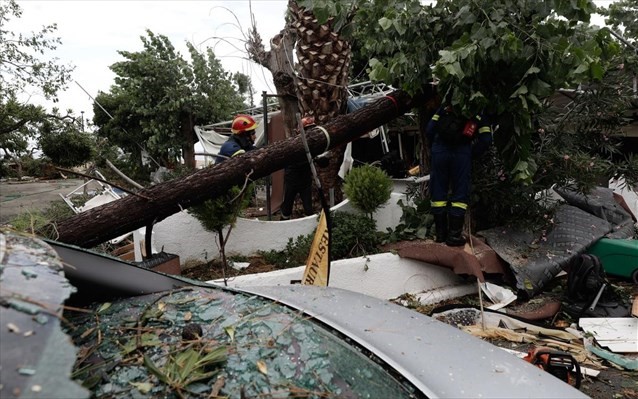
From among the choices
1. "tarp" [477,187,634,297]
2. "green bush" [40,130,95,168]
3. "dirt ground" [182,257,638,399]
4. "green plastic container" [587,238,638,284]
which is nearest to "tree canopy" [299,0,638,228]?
"tarp" [477,187,634,297]

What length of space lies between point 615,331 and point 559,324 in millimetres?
523

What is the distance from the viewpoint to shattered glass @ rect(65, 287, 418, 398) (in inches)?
50.6

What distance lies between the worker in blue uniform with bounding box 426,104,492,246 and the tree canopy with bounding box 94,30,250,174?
10.5 meters

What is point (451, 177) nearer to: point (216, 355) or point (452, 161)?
point (452, 161)

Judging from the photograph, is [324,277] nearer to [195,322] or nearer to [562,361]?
[562,361]

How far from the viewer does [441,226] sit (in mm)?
5148

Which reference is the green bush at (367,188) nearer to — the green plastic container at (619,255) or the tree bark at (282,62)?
the tree bark at (282,62)

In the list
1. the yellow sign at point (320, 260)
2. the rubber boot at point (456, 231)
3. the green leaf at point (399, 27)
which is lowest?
the rubber boot at point (456, 231)

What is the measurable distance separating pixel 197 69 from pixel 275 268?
36.0ft

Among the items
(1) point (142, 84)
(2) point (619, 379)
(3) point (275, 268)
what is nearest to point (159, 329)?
(2) point (619, 379)

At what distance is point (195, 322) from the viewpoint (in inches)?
65.2

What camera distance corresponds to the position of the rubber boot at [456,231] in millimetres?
4988

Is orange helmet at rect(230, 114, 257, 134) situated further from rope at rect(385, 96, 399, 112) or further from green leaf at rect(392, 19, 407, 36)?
green leaf at rect(392, 19, 407, 36)

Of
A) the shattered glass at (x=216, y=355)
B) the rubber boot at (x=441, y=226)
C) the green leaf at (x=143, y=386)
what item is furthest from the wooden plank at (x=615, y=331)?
the green leaf at (x=143, y=386)
